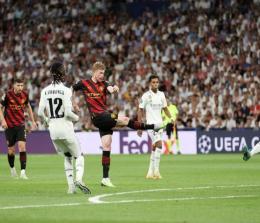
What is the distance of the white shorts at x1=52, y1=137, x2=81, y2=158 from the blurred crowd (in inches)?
953

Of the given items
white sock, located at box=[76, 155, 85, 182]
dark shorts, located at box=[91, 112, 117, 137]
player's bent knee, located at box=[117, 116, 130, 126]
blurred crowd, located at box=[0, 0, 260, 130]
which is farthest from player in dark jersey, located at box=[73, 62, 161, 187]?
blurred crowd, located at box=[0, 0, 260, 130]

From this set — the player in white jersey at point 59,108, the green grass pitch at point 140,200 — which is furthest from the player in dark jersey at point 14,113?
the player in white jersey at point 59,108

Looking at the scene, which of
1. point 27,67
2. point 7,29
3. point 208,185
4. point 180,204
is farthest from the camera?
point 7,29

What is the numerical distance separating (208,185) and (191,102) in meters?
23.3

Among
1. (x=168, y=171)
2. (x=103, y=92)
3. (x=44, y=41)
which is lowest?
(x=168, y=171)

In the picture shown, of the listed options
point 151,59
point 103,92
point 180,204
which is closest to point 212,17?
point 151,59

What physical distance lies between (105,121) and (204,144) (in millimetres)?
22688

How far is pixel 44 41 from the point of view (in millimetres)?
49344

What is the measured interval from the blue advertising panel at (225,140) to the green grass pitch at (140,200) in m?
15.8

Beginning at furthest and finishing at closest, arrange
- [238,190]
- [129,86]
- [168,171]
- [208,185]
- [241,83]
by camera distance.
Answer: [129,86] < [241,83] < [168,171] < [208,185] < [238,190]

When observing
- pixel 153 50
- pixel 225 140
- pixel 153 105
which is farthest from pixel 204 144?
pixel 153 105

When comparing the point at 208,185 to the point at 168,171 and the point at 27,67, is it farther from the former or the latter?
the point at 27,67

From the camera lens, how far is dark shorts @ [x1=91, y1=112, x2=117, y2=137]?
18250mm

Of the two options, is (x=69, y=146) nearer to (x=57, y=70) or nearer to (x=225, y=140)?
(x=57, y=70)
